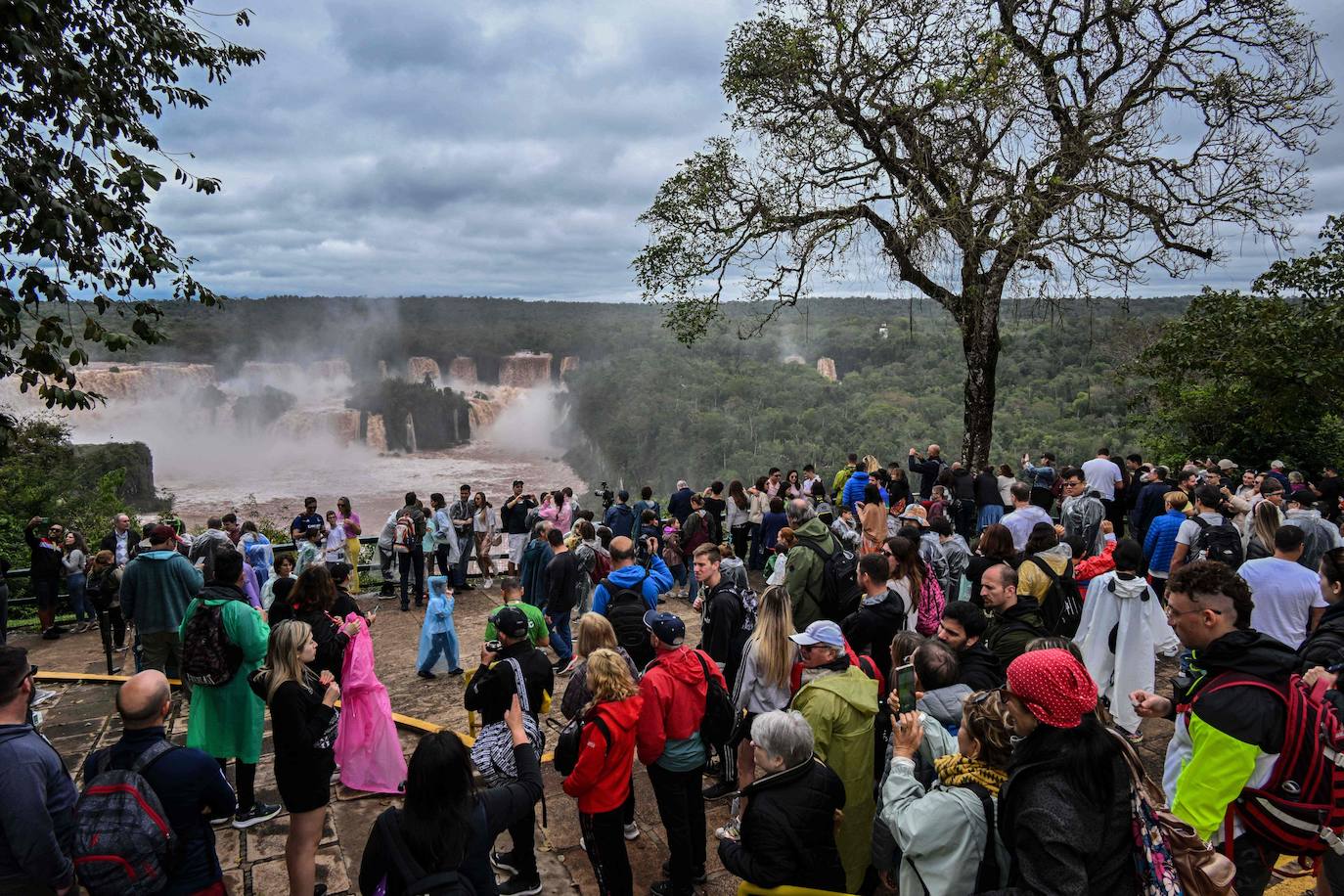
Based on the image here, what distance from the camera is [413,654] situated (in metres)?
8.26

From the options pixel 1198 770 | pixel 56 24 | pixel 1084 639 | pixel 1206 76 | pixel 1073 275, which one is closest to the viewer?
pixel 1198 770

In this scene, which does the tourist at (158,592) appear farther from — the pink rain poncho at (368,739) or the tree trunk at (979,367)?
the tree trunk at (979,367)

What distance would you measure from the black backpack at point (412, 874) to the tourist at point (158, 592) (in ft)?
15.0

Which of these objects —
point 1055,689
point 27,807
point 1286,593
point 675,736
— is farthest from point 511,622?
point 1286,593

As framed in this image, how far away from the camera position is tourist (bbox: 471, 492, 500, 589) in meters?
11.0

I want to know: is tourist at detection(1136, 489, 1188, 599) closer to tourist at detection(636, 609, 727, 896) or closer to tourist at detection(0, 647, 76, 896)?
tourist at detection(636, 609, 727, 896)

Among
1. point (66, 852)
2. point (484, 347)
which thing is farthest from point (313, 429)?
point (66, 852)

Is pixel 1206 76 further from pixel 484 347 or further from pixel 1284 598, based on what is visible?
→ pixel 484 347

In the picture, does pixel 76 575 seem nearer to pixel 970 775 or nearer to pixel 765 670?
pixel 765 670

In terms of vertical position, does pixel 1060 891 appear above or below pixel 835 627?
below

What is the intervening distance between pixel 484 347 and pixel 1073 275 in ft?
242

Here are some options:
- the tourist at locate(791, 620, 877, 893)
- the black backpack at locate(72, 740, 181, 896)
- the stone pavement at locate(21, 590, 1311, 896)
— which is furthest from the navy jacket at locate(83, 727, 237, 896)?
the tourist at locate(791, 620, 877, 893)

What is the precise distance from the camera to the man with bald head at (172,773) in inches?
114

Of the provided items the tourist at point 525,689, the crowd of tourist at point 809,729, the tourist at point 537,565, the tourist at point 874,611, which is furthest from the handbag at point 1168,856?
the tourist at point 537,565
